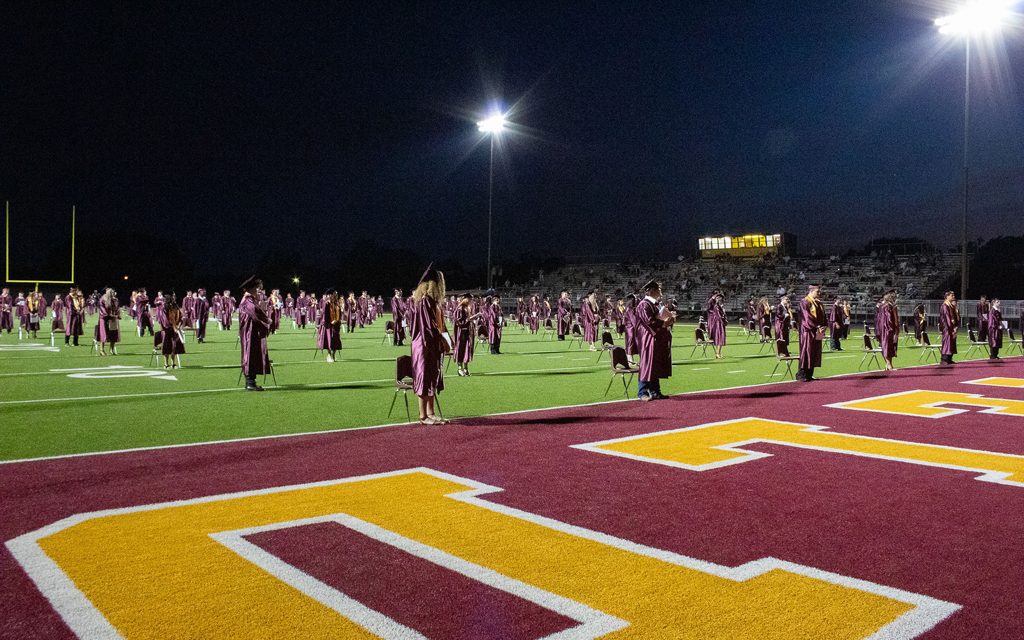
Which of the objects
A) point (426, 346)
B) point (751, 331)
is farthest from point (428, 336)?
point (751, 331)

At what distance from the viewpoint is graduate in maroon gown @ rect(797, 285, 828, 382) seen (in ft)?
48.5

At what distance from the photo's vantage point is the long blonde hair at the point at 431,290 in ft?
30.3

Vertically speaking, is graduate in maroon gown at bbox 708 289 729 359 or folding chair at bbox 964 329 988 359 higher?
graduate in maroon gown at bbox 708 289 729 359

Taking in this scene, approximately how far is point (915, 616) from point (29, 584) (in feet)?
14.1

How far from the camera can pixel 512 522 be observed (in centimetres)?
514

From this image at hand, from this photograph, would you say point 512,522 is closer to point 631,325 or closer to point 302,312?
point 631,325

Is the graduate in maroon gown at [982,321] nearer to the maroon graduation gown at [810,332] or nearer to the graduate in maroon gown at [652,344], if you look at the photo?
the maroon graduation gown at [810,332]

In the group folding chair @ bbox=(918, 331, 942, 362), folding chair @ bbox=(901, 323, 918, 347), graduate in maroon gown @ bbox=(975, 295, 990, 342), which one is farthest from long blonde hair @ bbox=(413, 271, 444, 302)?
folding chair @ bbox=(901, 323, 918, 347)

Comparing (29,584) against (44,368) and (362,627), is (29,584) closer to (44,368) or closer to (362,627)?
(362,627)

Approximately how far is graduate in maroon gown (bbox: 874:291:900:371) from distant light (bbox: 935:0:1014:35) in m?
9.75

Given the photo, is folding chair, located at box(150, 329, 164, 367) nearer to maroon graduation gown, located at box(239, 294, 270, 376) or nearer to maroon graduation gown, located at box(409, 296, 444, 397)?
maroon graduation gown, located at box(239, 294, 270, 376)

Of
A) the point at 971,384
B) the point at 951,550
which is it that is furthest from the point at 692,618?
the point at 971,384

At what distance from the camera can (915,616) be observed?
140 inches

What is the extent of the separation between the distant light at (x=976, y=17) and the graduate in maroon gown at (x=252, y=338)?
2100cm
